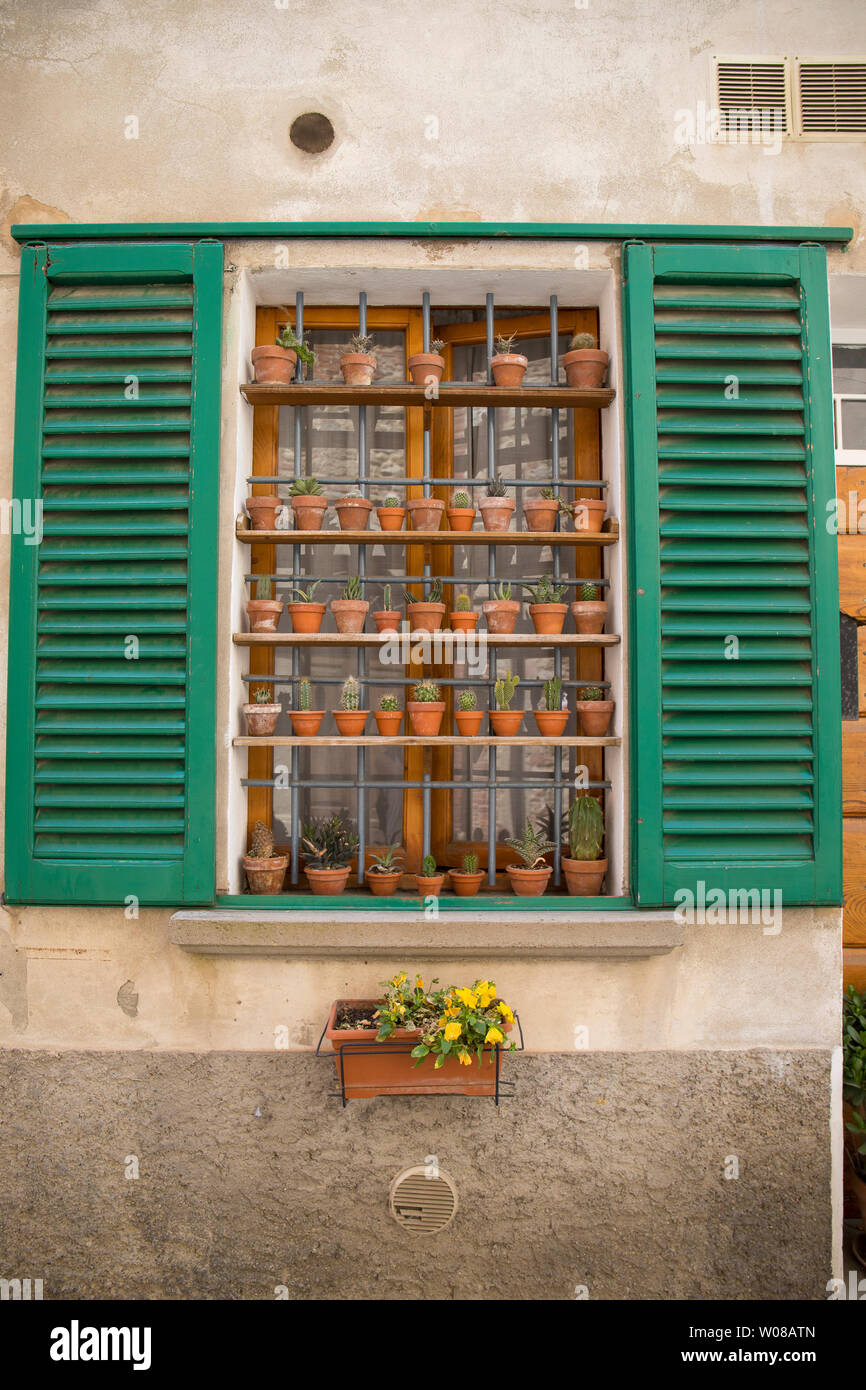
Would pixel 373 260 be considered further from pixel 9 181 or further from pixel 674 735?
pixel 674 735

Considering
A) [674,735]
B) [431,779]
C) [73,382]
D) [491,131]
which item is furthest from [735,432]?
[73,382]

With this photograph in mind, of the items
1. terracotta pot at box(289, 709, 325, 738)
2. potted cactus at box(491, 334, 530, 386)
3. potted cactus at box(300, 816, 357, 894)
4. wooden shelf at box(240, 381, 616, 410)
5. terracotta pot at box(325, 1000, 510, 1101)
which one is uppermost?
potted cactus at box(491, 334, 530, 386)

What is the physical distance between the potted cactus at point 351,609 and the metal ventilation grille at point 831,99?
2254 millimetres

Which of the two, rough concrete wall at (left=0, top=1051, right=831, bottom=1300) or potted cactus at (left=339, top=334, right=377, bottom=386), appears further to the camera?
potted cactus at (left=339, top=334, right=377, bottom=386)

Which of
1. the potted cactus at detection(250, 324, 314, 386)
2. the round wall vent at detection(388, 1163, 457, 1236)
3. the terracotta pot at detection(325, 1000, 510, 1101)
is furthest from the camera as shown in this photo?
the potted cactus at detection(250, 324, 314, 386)

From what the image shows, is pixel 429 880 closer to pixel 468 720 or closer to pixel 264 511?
pixel 468 720

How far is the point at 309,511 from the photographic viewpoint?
2.91m

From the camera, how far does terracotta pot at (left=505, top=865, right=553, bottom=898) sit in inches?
112

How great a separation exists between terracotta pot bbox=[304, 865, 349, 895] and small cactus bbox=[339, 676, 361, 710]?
0.57 m

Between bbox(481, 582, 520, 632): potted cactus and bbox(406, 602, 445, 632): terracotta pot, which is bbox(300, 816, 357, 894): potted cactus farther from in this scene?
bbox(481, 582, 520, 632): potted cactus

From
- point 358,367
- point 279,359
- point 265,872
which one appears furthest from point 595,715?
point 279,359

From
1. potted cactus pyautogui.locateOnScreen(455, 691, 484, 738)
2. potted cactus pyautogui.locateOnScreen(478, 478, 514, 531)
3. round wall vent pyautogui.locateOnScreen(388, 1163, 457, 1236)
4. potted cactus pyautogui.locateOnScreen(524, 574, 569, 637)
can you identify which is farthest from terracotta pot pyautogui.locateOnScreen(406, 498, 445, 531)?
round wall vent pyautogui.locateOnScreen(388, 1163, 457, 1236)

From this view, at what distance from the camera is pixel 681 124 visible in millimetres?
2910

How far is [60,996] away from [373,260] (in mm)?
2744
